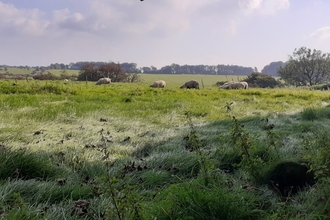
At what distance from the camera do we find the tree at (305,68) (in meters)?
50.6

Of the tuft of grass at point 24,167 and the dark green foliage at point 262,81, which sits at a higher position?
the tuft of grass at point 24,167

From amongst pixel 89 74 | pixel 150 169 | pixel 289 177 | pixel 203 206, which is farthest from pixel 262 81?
pixel 203 206

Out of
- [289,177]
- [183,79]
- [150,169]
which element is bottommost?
[183,79]

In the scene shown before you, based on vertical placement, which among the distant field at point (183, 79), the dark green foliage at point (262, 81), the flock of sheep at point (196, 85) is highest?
the flock of sheep at point (196, 85)

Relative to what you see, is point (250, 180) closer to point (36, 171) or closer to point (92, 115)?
Result: point (36, 171)

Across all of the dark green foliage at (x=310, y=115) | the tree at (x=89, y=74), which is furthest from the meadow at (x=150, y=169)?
the tree at (x=89, y=74)

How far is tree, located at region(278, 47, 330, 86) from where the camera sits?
1991 inches

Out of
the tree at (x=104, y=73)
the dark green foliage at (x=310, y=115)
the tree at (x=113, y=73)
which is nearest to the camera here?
the dark green foliage at (x=310, y=115)

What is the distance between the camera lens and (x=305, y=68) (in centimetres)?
5100

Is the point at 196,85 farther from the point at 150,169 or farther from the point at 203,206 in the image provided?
the point at 203,206

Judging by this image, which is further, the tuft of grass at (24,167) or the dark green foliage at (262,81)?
the dark green foliage at (262,81)

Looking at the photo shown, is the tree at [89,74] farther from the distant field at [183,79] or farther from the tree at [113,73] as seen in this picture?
the distant field at [183,79]

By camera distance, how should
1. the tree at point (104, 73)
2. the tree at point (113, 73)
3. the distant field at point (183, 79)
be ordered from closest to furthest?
the tree at point (104, 73), the tree at point (113, 73), the distant field at point (183, 79)

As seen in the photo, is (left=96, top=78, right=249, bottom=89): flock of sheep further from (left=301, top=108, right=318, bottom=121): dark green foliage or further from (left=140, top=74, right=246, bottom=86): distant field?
(left=140, top=74, right=246, bottom=86): distant field
